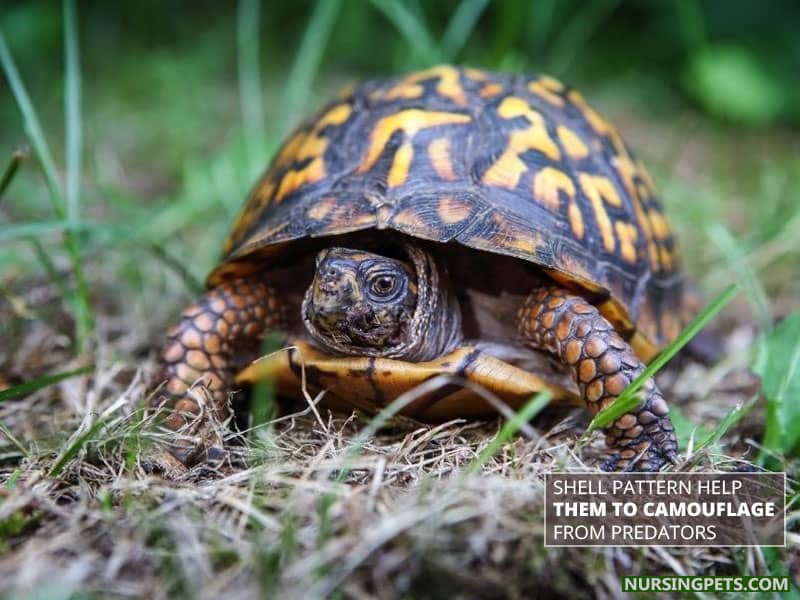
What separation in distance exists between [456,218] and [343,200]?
424 mm

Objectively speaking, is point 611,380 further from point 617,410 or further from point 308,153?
point 308,153

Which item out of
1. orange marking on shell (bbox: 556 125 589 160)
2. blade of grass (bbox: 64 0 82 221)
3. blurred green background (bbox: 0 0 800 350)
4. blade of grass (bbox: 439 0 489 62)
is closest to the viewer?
orange marking on shell (bbox: 556 125 589 160)

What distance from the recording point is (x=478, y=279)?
107 inches

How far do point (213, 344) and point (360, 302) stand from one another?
69 cm

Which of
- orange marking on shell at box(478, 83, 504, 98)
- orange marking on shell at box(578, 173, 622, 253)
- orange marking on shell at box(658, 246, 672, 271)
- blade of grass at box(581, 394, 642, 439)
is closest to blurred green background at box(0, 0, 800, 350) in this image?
orange marking on shell at box(658, 246, 672, 271)

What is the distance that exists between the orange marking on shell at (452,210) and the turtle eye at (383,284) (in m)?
0.27

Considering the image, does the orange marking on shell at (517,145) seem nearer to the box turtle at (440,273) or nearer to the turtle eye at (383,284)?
the box turtle at (440,273)

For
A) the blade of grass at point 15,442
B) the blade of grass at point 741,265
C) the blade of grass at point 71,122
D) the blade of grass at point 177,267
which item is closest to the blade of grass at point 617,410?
the blade of grass at point 741,265

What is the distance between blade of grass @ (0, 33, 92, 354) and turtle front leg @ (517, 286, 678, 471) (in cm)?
189

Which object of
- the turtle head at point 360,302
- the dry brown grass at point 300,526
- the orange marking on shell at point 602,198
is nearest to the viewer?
the dry brown grass at point 300,526

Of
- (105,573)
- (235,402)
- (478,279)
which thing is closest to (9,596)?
(105,573)

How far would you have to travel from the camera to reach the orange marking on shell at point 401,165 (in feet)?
8.33

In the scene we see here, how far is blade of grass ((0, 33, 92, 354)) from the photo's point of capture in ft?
8.80

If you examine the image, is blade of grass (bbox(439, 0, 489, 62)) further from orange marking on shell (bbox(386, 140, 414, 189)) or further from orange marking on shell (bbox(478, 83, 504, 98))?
orange marking on shell (bbox(386, 140, 414, 189))
